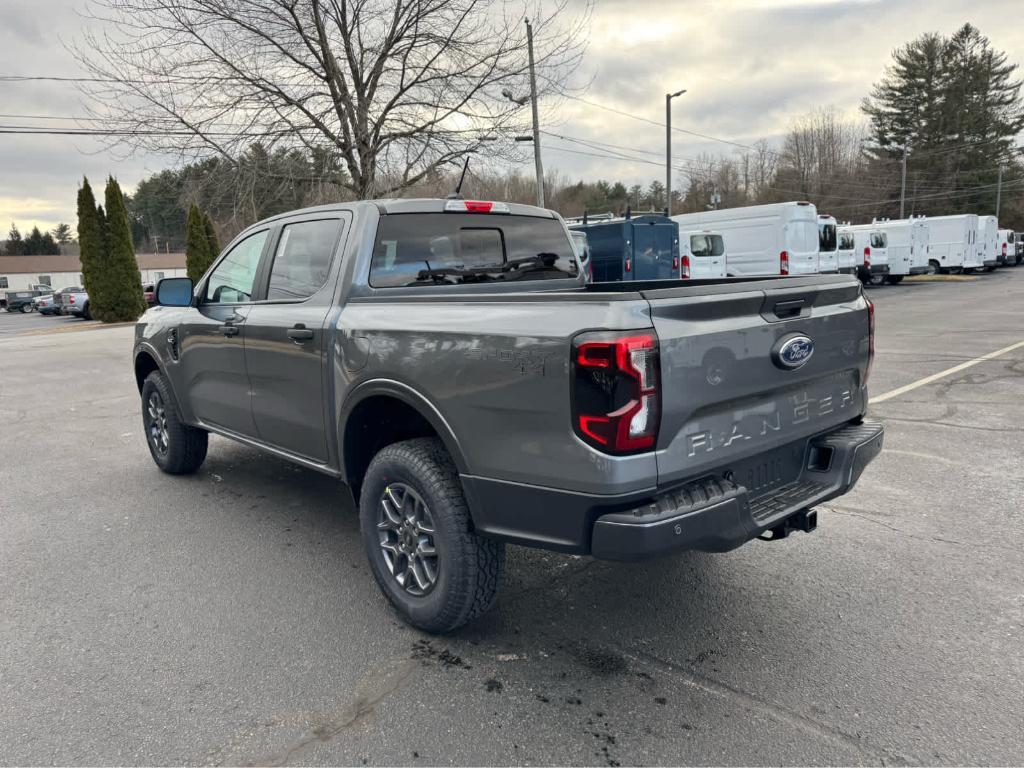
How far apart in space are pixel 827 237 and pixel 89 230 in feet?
83.0

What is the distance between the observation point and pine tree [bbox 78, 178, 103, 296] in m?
26.2

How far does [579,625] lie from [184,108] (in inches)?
736

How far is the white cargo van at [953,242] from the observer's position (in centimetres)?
3126

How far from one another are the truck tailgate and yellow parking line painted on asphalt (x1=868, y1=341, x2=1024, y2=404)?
4.85 m

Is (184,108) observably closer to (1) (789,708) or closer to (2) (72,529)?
(2) (72,529)

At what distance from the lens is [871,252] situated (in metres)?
26.6

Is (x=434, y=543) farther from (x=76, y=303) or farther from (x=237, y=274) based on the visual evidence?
(x=76, y=303)

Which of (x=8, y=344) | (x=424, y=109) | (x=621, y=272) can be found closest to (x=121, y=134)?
(x=8, y=344)

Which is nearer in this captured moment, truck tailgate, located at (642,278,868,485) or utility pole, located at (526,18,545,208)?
truck tailgate, located at (642,278,868,485)

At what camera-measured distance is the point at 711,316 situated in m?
2.57

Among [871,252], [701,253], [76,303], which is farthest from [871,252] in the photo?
[76,303]

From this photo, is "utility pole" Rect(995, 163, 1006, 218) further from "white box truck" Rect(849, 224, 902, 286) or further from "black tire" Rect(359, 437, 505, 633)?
"black tire" Rect(359, 437, 505, 633)

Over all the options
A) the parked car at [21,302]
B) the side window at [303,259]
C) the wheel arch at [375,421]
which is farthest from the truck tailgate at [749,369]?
the parked car at [21,302]

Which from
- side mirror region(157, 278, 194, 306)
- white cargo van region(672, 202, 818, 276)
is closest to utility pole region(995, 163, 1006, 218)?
white cargo van region(672, 202, 818, 276)
